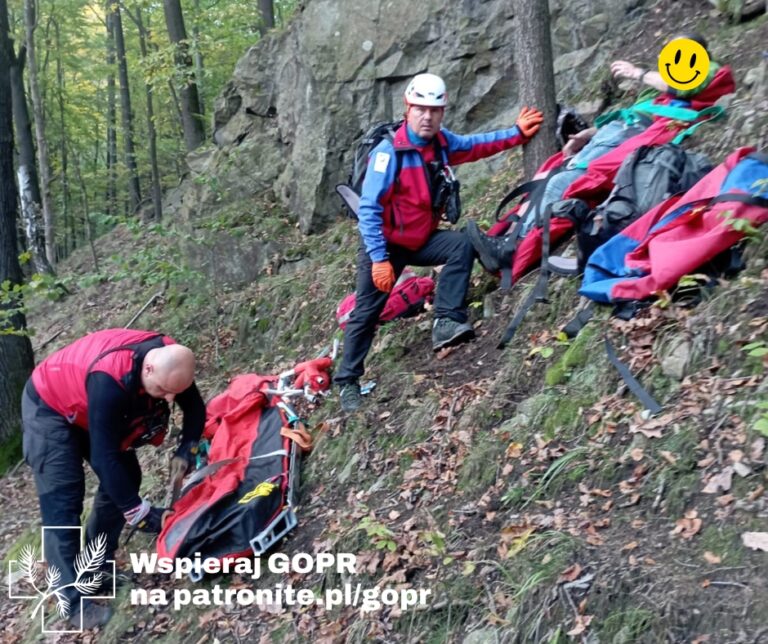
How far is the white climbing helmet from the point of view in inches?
207

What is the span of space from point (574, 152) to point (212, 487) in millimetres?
4012

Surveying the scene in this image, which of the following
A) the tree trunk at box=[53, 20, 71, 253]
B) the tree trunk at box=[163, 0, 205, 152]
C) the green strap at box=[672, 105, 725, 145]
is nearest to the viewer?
the green strap at box=[672, 105, 725, 145]

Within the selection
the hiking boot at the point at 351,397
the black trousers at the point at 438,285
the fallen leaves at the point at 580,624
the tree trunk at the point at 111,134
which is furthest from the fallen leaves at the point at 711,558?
the tree trunk at the point at 111,134

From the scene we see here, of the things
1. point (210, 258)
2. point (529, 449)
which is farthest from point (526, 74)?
point (210, 258)

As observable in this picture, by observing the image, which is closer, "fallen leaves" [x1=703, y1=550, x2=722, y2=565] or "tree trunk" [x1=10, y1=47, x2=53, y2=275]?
"fallen leaves" [x1=703, y1=550, x2=722, y2=565]

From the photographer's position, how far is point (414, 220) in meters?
5.57

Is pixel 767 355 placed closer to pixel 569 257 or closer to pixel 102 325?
pixel 569 257

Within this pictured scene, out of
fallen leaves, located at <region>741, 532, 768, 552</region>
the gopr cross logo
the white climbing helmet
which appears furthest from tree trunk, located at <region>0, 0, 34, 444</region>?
fallen leaves, located at <region>741, 532, 768, 552</region>

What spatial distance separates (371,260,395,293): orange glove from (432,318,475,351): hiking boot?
0.62m

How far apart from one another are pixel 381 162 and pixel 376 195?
25 cm

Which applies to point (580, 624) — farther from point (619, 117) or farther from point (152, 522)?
point (619, 117)

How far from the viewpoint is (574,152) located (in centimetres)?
616

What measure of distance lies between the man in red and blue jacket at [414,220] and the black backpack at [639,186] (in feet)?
3.35

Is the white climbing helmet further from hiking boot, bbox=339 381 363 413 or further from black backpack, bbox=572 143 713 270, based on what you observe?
hiking boot, bbox=339 381 363 413
